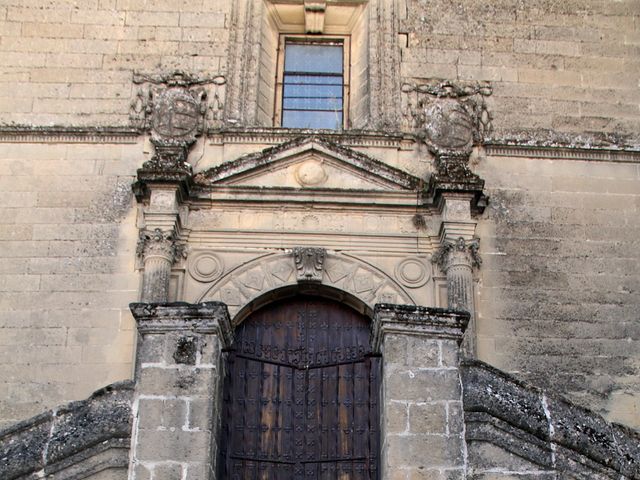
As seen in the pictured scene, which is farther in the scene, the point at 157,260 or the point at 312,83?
the point at 312,83

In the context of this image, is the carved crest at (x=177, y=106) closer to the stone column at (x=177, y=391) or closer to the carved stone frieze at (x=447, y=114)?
the carved stone frieze at (x=447, y=114)

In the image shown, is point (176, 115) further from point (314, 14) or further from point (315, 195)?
point (314, 14)

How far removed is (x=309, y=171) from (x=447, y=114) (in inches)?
68.8

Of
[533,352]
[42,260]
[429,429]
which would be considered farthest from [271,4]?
[429,429]

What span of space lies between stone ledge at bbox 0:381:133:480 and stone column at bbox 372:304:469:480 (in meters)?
1.82

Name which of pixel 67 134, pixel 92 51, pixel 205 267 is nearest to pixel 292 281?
pixel 205 267

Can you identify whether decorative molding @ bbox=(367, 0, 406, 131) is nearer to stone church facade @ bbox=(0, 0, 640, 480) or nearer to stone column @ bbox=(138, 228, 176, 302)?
stone church facade @ bbox=(0, 0, 640, 480)

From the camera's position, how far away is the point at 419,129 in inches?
503

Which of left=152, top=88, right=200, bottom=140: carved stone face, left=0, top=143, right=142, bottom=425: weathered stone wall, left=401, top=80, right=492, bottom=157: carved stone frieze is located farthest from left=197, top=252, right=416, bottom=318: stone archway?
left=152, top=88, right=200, bottom=140: carved stone face

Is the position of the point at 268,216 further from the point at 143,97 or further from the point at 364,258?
the point at 143,97

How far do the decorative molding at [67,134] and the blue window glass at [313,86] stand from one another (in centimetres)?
189

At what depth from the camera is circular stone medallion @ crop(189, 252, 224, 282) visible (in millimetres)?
11914

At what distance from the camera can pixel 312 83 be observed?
535 inches

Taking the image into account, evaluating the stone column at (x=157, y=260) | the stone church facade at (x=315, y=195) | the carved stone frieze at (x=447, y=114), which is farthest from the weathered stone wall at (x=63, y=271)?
the carved stone frieze at (x=447, y=114)
